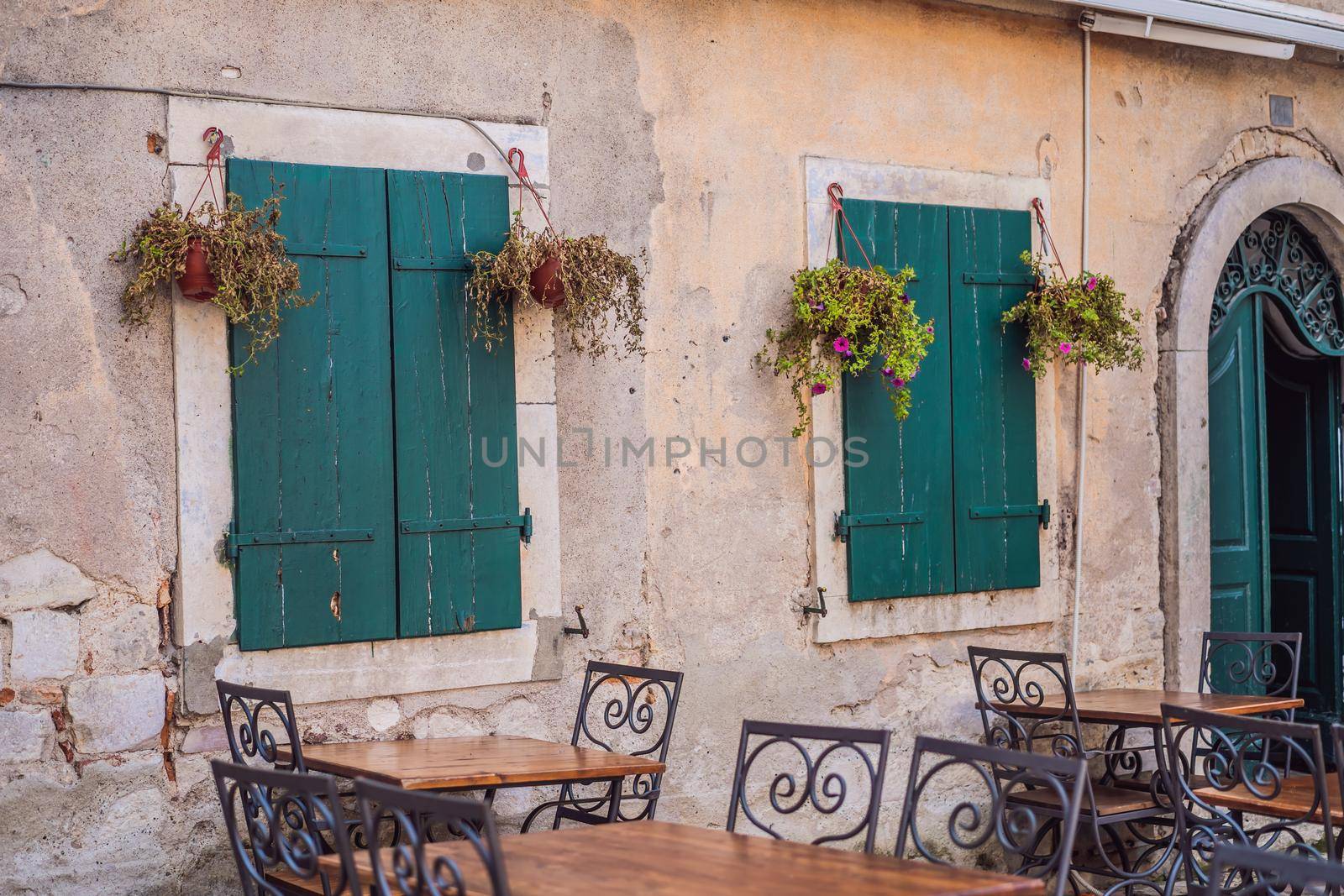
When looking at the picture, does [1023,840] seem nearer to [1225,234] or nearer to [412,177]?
[1225,234]

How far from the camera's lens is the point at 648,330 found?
5055 mm

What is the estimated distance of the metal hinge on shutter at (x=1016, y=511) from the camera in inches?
224

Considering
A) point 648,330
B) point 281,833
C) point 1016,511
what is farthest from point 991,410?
point 281,833

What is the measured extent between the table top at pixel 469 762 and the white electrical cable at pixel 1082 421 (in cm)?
262

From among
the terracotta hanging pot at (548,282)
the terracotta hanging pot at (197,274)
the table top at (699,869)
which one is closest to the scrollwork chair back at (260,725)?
the table top at (699,869)

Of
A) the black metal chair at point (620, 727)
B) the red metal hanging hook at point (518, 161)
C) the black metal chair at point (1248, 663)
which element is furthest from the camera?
the black metal chair at point (1248, 663)

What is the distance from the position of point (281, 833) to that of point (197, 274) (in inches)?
70.3

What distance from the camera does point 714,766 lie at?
5.11m

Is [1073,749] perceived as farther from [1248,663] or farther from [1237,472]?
[1237,472]

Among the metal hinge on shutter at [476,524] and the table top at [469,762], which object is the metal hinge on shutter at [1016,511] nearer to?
the metal hinge on shutter at [476,524]

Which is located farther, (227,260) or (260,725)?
(260,725)

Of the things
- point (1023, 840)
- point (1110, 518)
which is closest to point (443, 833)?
point (1023, 840)

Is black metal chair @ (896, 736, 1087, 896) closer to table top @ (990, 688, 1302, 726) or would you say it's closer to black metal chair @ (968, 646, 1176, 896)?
black metal chair @ (968, 646, 1176, 896)

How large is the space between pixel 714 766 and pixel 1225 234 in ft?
11.5
